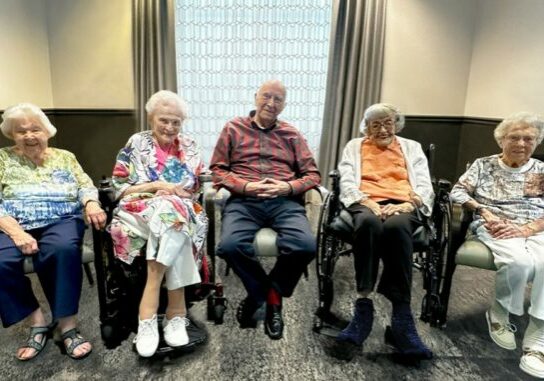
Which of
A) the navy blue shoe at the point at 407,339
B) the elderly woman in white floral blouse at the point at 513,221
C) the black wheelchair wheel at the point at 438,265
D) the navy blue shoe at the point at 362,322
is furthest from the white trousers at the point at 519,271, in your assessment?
the navy blue shoe at the point at 362,322

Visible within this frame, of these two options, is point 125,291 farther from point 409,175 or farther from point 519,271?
point 519,271

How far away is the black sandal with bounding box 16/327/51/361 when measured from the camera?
1.59 metres

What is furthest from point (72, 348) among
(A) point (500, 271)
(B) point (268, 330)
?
(A) point (500, 271)

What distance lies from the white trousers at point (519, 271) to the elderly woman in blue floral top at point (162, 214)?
1390 millimetres

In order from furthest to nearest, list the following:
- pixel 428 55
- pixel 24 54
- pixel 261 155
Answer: pixel 428 55
pixel 24 54
pixel 261 155

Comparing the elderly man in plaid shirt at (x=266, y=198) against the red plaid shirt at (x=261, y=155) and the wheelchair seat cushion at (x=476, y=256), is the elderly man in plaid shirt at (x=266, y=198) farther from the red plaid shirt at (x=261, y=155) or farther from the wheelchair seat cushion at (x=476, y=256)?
the wheelchair seat cushion at (x=476, y=256)

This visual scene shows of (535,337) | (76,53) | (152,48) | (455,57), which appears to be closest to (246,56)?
(152,48)

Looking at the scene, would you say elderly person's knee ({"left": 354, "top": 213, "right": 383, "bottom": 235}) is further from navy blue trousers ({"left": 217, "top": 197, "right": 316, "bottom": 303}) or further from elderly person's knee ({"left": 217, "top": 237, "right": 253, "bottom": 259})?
elderly person's knee ({"left": 217, "top": 237, "right": 253, "bottom": 259})

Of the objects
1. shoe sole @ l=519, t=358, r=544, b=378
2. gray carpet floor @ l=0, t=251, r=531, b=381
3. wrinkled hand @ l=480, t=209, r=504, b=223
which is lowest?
gray carpet floor @ l=0, t=251, r=531, b=381

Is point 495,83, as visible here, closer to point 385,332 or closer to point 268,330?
point 385,332

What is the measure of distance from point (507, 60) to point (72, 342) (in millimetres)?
3698

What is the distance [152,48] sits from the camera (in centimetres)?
333

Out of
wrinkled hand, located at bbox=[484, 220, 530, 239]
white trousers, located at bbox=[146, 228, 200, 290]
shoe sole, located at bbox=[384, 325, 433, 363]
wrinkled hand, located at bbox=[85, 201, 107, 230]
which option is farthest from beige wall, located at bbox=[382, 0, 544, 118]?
wrinkled hand, located at bbox=[85, 201, 107, 230]

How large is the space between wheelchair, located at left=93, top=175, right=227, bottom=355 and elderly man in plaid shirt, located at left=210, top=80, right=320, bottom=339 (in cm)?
16
